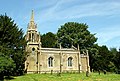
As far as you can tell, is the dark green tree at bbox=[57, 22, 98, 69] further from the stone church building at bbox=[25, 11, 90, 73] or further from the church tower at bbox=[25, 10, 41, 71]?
the church tower at bbox=[25, 10, 41, 71]

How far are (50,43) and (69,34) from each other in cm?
991

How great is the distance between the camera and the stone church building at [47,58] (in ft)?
181

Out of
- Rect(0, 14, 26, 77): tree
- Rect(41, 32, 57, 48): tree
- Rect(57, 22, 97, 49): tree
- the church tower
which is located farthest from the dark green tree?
Rect(0, 14, 26, 77): tree

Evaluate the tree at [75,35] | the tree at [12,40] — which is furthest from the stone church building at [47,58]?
the tree at [75,35]

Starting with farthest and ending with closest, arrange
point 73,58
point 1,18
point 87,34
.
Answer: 1. point 87,34
2. point 73,58
3. point 1,18

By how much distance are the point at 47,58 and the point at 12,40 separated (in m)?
12.1

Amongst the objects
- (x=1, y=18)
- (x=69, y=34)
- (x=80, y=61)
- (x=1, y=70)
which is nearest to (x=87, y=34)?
(x=69, y=34)

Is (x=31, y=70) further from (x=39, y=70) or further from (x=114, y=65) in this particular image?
(x=114, y=65)

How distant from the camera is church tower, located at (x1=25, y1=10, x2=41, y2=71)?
55.1 meters

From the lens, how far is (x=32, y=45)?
57.2 m

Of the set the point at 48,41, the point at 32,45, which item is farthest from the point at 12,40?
the point at 48,41

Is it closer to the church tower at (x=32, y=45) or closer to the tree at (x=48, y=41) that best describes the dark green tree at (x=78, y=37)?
the tree at (x=48, y=41)

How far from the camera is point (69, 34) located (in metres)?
82.4

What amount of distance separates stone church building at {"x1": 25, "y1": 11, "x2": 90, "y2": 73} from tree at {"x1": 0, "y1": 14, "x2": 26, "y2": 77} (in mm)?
6828
